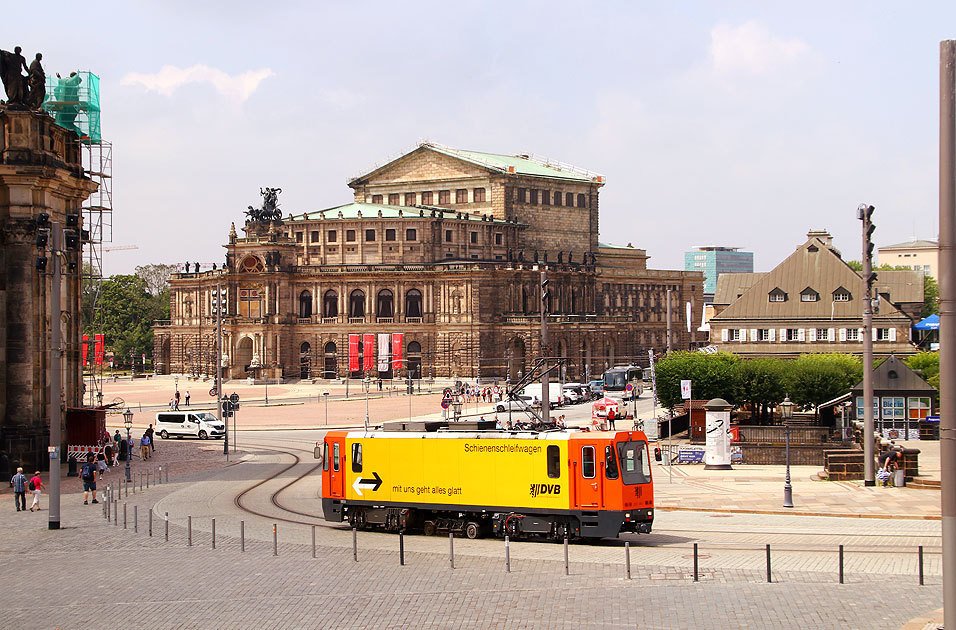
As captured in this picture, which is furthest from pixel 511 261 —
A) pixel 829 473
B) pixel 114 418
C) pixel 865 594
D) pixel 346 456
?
pixel 865 594

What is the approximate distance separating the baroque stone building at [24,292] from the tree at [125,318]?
115648 mm

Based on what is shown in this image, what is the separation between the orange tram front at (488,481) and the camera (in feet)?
100

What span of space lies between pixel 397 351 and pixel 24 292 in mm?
72816

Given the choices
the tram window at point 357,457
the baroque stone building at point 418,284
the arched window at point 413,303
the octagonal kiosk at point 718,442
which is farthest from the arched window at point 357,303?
the tram window at point 357,457

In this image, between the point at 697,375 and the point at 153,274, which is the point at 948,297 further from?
the point at 153,274

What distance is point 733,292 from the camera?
355 ft

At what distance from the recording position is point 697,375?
70.4 meters

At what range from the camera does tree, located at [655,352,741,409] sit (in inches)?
2734

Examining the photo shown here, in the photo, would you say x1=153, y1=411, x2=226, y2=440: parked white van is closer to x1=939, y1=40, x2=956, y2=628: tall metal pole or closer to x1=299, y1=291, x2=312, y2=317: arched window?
x1=939, y1=40, x2=956, y2=628: tall metal pole

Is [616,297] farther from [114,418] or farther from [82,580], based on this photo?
[82,580]

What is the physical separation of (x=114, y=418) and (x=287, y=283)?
4895 cm

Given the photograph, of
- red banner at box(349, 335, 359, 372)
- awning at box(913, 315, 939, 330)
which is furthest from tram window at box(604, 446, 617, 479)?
red banner at box(349, 335, 359, 372)

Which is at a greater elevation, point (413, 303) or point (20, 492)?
point (413, 303)

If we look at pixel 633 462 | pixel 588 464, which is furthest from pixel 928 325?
pixel 588 464
